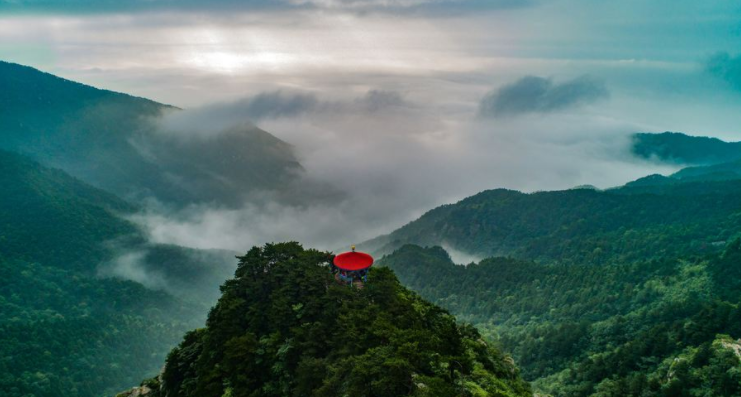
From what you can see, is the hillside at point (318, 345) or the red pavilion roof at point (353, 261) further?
the red pavilion roof at point (353, 261)

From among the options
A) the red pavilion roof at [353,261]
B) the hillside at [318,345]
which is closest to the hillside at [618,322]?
the hillside at [318,345]

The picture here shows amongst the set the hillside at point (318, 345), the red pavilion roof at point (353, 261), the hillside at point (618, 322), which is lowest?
the hillside at point (618, 322)

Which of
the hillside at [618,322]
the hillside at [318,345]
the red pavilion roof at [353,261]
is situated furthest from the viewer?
the hillside at [618,322]

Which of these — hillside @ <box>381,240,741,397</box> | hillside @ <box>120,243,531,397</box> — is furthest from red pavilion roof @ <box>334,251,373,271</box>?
hillside @ <box>381,240,741,397</box>

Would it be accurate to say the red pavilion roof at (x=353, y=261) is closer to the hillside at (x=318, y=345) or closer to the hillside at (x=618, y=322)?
the hillside at (x=318, y=345)

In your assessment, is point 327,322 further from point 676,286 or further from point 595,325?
point 676,286

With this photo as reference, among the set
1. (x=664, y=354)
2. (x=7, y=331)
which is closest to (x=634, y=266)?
(x=664, y=354)
